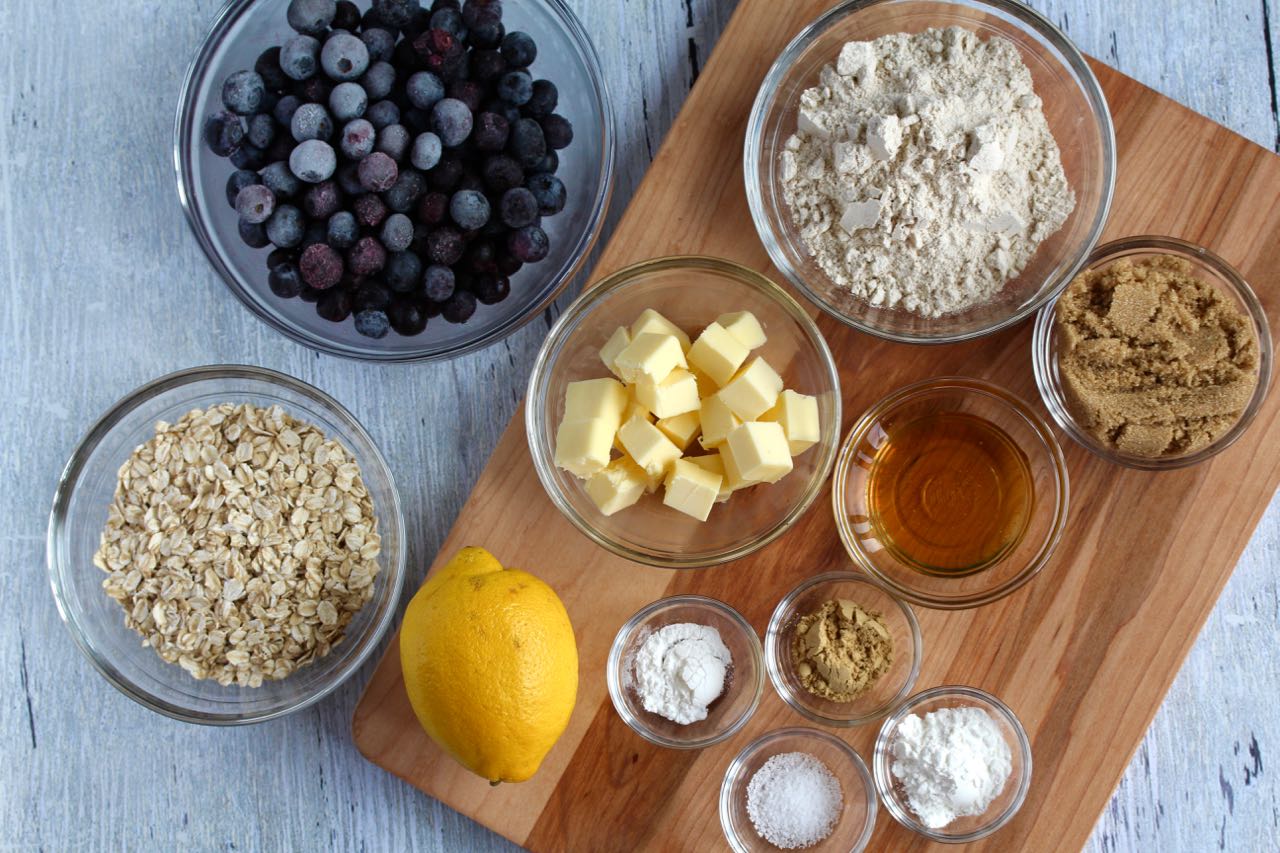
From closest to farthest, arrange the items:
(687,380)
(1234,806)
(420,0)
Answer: (687,380), (420,0), (1234,806)

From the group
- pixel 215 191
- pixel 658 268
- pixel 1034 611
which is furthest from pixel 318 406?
pixel 1034 611

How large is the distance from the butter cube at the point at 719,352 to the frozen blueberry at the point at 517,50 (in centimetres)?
45

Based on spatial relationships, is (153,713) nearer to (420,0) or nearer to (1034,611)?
(420,0)

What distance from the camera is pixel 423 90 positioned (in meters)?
1.24

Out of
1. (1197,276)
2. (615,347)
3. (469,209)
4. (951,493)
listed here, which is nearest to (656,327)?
(615,347)

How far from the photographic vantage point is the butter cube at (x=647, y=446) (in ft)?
4.00

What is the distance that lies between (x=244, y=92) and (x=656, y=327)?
0.63 meters

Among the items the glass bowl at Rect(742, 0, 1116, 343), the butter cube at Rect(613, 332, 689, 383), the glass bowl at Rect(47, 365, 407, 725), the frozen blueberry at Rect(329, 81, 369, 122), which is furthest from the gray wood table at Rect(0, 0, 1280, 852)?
the frozen blueberry at Rect(329, 81, 369, 122)

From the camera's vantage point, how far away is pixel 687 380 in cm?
122

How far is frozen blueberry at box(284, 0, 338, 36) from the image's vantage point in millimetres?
1248

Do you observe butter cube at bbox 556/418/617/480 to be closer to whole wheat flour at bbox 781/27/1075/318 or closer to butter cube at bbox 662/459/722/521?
butter cube at bbox 662/459/722/521

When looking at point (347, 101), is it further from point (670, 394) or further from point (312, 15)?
point (670, 394)

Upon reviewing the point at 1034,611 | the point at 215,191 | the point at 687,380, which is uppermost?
the point at 215,191

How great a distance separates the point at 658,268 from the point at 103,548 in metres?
0.92
